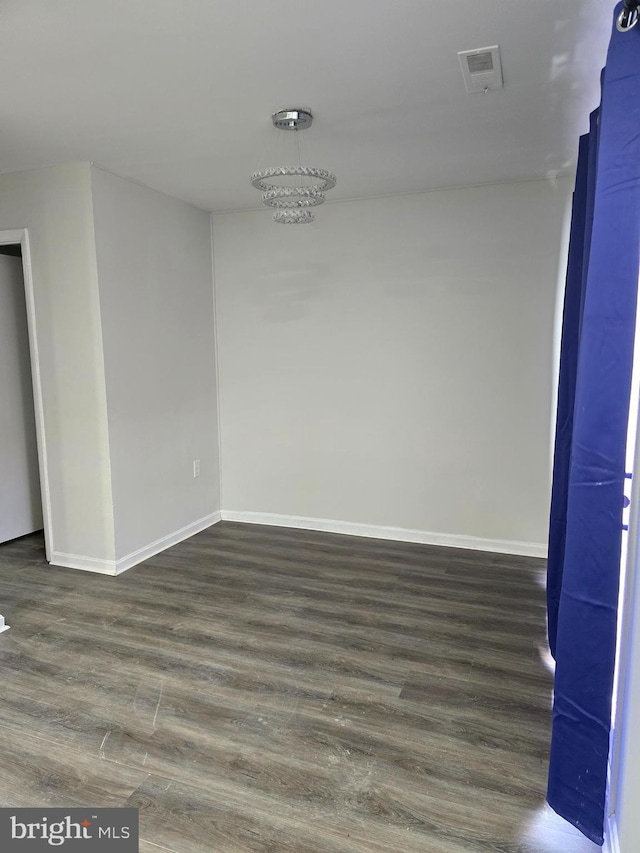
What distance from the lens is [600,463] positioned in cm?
150

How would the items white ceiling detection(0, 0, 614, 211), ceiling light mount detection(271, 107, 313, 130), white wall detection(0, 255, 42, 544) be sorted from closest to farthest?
white ceiling detection(0, 0, 614, 211) → ceiling light mount detection(271, 107, 313, 130) → white wall detection(0, 255, 42, 544)

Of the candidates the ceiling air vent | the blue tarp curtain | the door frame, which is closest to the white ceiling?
the ceiling air vent

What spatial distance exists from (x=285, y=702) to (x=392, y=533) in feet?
7.03

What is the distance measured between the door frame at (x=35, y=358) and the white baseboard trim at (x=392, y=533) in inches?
57.7

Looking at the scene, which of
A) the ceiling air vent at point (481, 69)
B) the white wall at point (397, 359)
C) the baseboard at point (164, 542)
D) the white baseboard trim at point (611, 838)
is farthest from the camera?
the white wall at point (397, 359)

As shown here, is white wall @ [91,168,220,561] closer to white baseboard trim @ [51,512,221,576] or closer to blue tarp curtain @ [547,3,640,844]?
white baseboard trim @ [51,512,221,576]

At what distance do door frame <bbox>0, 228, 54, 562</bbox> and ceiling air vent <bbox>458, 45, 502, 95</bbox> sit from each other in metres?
2.68

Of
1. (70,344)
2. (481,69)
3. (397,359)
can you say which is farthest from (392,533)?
(481,69)

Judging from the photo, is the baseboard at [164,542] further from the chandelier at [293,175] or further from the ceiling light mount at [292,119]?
the ceiling light mount at [292,119]

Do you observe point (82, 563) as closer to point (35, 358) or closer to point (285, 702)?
point (35, 358)

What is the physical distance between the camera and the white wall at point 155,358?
359 centimetres

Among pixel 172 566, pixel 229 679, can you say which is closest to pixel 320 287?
pixel 172 566

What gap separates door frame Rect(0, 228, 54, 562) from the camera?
358 cm
